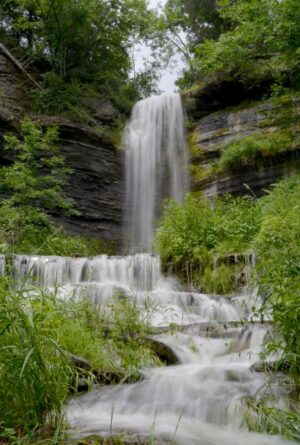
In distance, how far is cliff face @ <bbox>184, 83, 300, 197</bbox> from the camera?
1261 cm

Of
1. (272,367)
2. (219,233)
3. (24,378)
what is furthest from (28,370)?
(219,233)

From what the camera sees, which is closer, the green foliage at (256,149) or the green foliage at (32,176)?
the green foliage at (32,176)

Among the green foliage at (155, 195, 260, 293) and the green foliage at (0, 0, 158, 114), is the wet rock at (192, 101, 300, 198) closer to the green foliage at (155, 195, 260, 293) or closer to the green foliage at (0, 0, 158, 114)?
the green foliage at (155, 195, 260, 293)

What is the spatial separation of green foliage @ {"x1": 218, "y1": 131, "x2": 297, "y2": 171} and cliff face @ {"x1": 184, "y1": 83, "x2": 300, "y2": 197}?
72mm

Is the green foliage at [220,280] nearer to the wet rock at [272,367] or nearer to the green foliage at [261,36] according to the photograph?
the wet rock at [272,367]

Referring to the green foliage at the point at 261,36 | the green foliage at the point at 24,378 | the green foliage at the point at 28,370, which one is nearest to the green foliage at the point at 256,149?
the green foliage at the point at 261,36

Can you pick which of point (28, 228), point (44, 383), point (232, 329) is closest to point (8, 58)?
point (28, 228)

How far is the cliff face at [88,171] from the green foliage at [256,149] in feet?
13.7

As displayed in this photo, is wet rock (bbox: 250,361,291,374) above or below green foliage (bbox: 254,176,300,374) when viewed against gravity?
below

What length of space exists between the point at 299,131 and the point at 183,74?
40.6ft

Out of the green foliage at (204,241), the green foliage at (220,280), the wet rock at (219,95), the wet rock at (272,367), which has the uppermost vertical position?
the wet rock at (219,95)

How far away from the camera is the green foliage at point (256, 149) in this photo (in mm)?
12492

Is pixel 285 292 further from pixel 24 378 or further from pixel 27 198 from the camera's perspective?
pixel 27 198

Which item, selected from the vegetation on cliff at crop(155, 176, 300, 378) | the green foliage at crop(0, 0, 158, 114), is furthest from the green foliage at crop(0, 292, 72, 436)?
the green foliage at crop(0, 0, 158, 114)
